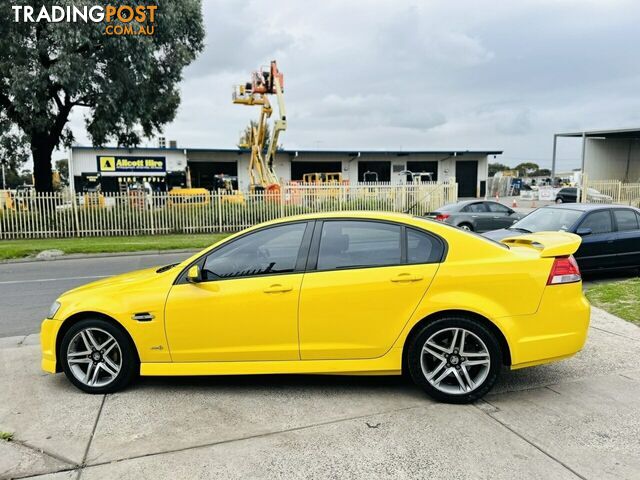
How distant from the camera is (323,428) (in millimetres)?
3465

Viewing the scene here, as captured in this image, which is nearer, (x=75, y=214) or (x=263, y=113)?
(x=75, y=214)

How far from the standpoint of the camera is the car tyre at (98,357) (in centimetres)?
408

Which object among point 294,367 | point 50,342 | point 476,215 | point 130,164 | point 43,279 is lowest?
point 43,279

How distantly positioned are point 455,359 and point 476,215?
12304 millimetres

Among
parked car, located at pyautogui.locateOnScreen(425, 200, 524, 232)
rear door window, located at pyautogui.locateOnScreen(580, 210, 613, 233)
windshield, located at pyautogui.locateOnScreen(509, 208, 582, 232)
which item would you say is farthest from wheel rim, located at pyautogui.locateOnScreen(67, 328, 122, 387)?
parked car, located at pyautogui.locateOnScreen(425, 200, 524, 232)

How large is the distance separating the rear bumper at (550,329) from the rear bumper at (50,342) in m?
3.74

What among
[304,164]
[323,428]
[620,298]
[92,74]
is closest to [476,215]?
[620,298]

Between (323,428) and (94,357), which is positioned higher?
(94,357)

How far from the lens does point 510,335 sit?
3787 mm

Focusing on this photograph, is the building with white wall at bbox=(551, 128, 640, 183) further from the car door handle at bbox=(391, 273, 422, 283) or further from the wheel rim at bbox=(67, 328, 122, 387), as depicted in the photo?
the wheel rim at bbox=(67, 328, 122, 387)

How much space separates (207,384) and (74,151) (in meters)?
37.6

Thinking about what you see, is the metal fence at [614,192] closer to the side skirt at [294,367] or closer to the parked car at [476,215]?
the parked car at [476,215]

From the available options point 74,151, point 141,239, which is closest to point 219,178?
Result: point 74,151

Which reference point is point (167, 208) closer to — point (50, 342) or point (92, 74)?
point (92, 74)
